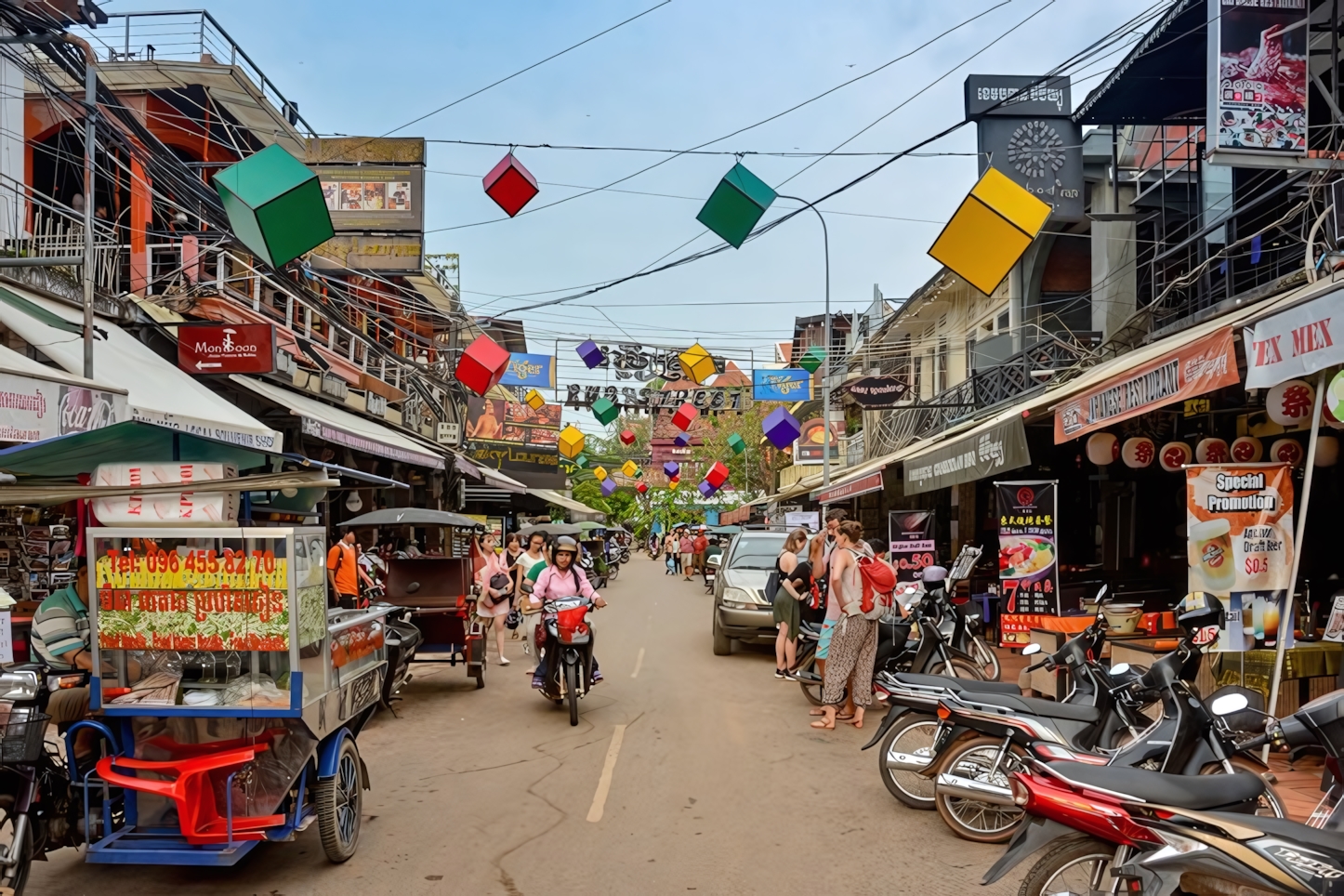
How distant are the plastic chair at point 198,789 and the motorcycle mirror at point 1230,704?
4.55 m

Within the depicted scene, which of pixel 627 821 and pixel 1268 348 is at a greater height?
pixel 1268 348

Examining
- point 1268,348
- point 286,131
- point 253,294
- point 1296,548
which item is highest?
point 286,131

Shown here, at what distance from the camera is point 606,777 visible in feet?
26.2

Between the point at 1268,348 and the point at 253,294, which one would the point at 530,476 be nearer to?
the point at 253,294

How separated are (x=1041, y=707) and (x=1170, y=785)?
85.9 inches

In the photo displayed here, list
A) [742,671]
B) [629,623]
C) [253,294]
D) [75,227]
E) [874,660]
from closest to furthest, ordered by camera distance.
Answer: [874,660] → [742,671] → [75,227] → [253,294] → [629,623]

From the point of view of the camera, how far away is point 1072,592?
12.9 meters

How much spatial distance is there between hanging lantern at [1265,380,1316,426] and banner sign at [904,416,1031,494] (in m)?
2.55

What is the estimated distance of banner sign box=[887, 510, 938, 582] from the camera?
15.9 meters

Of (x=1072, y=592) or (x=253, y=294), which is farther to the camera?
(x=253, y=294)

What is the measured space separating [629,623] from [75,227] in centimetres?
1206

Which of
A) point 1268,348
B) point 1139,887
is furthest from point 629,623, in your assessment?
point 1139,887

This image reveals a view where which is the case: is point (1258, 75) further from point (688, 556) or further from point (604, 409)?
point (688, 556)

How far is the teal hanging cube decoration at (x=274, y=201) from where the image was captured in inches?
356
